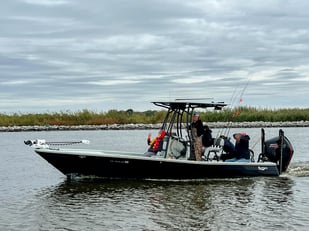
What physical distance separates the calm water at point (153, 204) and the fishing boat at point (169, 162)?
26 centimetres

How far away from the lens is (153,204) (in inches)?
514

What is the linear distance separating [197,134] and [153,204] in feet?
12.3

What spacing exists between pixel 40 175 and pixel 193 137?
18.5 ft

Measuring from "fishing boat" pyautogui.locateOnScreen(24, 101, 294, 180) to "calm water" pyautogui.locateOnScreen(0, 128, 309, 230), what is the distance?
259 millimetres

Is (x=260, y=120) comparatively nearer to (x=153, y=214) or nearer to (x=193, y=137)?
(x=193, y=137)

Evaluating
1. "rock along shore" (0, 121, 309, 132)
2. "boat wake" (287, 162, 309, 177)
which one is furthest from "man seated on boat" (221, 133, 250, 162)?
"rock along shore" (0, 121, 309, 132)

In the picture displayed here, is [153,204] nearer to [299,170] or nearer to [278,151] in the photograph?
[278,151]

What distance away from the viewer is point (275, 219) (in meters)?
11.4

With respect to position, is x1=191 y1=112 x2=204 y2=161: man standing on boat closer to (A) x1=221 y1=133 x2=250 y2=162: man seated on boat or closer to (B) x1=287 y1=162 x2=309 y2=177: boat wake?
(A) x1=221 y1=133 x2=250 y2=162: man seated on boat

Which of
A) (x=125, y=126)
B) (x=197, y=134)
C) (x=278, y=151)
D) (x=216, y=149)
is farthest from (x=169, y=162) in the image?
(x=125, y=126)

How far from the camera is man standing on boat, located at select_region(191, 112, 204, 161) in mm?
16281

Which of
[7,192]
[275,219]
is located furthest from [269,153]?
[7,192]

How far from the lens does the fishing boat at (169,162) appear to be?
16.0 m

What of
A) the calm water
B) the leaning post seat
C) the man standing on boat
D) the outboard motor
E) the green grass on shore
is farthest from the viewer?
the green grass on shore
